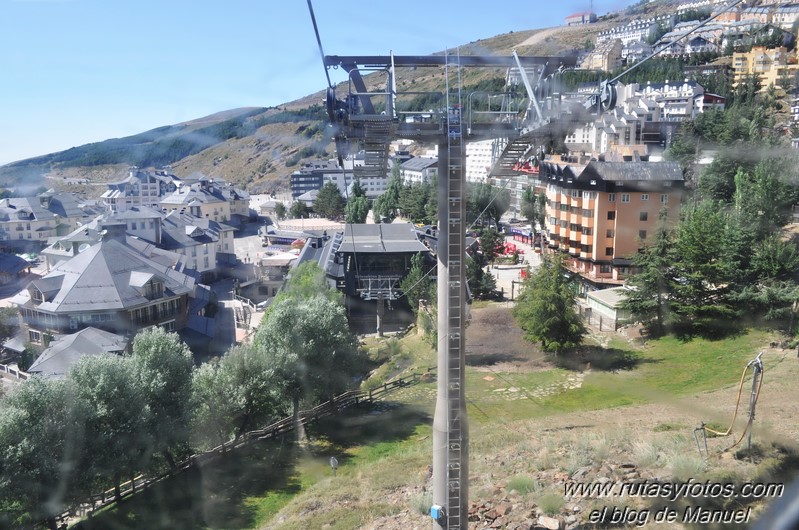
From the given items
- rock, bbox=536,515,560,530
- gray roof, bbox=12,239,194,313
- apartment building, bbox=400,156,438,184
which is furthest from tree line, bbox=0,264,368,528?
apartment building, bbox=400,156,438,184

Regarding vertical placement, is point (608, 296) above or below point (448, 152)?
below

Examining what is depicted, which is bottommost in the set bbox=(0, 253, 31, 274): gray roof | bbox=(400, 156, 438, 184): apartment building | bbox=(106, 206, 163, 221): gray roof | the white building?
bbox=(0, 253, 31, 274): gray roof

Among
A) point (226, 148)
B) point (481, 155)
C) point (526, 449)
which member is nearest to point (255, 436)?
A: point (526, 449)

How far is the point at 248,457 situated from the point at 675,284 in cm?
738

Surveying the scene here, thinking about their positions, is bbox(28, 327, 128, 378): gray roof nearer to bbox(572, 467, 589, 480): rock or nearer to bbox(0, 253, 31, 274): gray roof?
bbox(572, 467, 589, 480): rock

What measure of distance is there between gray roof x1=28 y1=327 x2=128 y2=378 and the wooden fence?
3.16 m

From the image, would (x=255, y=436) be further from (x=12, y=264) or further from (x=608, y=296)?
(x=12, y=264)

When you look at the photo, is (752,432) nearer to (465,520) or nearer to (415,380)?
(465,520)

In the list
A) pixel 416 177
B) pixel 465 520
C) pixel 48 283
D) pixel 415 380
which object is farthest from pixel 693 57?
pixel 465 520

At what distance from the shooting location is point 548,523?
3.64 metres

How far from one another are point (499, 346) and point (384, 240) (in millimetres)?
6340

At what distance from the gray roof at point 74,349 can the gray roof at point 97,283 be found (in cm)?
113

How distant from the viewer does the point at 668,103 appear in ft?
76.1

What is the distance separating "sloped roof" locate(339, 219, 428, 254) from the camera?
1549cm
